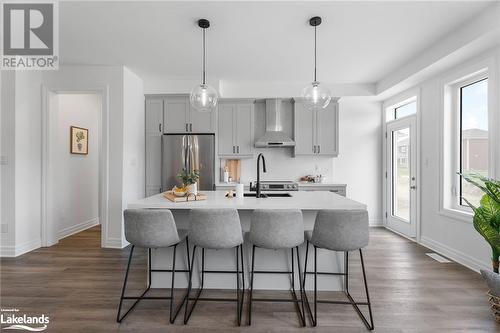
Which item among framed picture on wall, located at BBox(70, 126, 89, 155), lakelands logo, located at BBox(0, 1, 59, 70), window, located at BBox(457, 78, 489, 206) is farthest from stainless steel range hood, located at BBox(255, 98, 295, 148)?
framed picture on wall, located at BBox(70, 126, 89, 155)

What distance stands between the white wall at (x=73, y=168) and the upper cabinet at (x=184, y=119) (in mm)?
1668

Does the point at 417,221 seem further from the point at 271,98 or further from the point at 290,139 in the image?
the point at 271,98

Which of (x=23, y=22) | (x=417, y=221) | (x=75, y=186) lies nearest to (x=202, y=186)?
(x=75, y=186)

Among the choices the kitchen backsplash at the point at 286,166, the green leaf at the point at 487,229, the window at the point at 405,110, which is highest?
the window at the point at 405,110

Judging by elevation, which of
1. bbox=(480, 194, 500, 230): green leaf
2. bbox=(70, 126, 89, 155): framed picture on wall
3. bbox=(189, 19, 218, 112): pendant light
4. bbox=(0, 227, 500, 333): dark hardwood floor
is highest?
bbox=(189, 19, 218, 112): pendant light

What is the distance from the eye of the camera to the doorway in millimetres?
4395

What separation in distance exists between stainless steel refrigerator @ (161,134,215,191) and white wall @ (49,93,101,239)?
1.64m

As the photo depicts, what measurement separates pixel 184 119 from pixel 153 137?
663 mm

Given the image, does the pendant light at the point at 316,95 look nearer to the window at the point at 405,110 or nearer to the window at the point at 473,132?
the window at the point at 473,132

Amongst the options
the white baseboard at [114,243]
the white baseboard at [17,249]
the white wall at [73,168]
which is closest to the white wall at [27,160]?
the white baseboard at [17,249]

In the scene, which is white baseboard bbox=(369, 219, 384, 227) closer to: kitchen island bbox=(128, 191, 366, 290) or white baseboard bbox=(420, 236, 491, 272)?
white baseboard bbox=(420, 236, 491, 272)

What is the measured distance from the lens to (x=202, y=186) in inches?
182

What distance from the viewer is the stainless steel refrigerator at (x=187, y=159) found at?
4.59m

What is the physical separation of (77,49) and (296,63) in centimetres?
308
